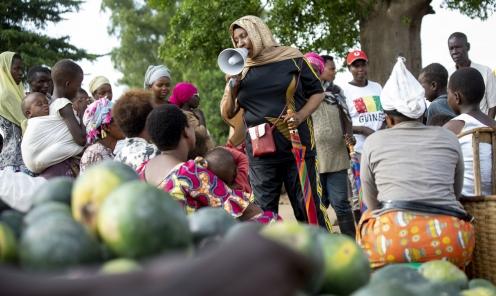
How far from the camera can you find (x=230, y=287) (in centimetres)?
103

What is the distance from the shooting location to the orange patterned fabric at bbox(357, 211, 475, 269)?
3.58 meters

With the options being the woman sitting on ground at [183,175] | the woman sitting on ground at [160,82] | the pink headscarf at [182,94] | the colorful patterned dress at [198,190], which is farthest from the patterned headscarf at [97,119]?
the pink headscarf at [182,94]

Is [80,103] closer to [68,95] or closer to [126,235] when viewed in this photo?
[68,95]

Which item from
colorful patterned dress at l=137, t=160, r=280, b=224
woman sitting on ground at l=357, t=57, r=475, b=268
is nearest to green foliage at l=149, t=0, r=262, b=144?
woman sitting on ground at l=357, t=57, r=475, b=268

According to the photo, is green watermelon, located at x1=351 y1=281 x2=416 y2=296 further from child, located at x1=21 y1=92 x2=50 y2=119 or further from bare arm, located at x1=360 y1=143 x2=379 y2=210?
child, located at x1=21 y1=92 x2=50 y2=119

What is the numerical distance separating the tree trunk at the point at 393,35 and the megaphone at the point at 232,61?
7.79 metres

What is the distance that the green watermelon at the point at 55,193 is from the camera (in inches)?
68.1

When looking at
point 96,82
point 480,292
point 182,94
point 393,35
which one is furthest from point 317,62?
point 393,35

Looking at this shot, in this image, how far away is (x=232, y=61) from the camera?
5.24 m

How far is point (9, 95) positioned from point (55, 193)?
15.6ft

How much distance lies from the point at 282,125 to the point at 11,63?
2791 millimetres

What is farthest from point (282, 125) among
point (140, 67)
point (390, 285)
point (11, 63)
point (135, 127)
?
point (140, 67)

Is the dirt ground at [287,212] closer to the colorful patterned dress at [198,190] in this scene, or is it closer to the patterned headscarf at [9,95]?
the patterned headscarf at [9,95]

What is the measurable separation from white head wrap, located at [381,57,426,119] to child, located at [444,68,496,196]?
71cm
